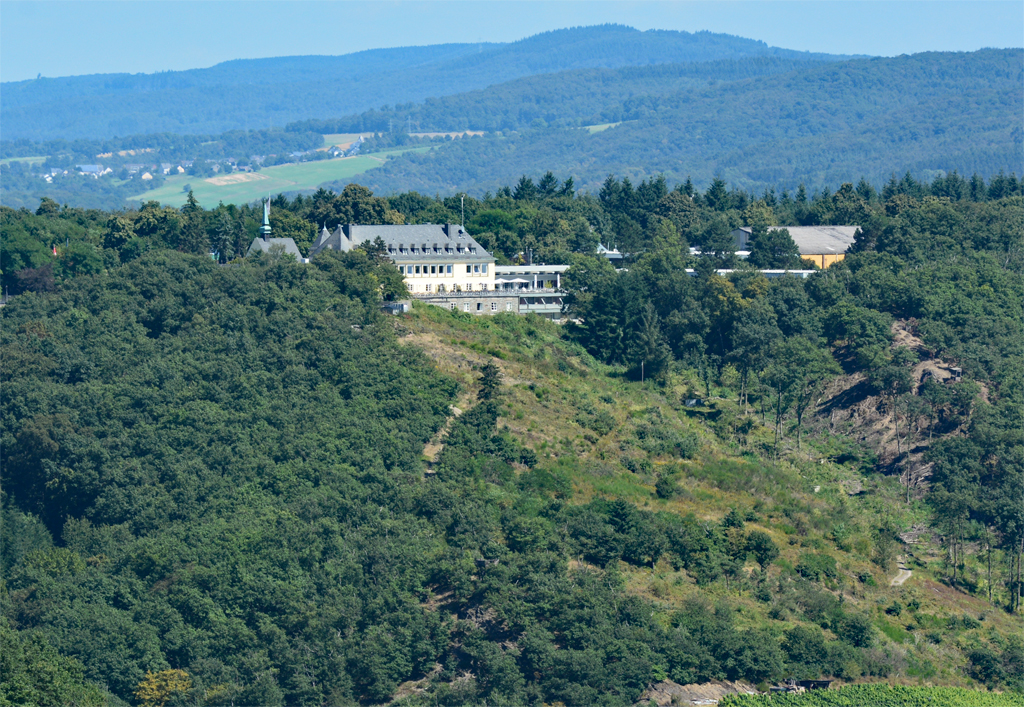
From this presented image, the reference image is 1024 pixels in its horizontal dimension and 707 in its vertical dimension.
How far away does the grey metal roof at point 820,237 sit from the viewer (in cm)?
11656

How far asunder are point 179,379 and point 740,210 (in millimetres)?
72269

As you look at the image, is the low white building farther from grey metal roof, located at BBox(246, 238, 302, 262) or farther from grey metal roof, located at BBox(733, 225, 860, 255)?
grey metal roof, located at BBox(733, 225, 860, 255)

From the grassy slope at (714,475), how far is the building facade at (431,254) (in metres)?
6.44

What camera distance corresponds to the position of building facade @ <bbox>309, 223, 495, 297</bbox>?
99.7 m

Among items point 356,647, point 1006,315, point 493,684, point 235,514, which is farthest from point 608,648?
point 1006,315

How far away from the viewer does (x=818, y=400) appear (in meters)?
94.2

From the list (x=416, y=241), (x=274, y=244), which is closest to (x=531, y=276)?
(x=416, y=241)

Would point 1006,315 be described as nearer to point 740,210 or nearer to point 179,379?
point 740,210

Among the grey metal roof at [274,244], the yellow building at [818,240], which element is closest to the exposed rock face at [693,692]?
the grey metal roof at [274,244]

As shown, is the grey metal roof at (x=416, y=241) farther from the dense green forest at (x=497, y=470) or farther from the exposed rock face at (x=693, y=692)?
the exposed rock face at (x=693, y=692)

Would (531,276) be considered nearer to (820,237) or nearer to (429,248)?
(429,248)

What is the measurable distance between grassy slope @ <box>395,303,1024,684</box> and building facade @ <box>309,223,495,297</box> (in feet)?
21.1

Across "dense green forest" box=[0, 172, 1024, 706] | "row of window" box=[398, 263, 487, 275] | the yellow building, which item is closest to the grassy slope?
"dense green forest" box=[0, 172, 1024, 706]

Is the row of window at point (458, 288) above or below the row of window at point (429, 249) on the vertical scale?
below
